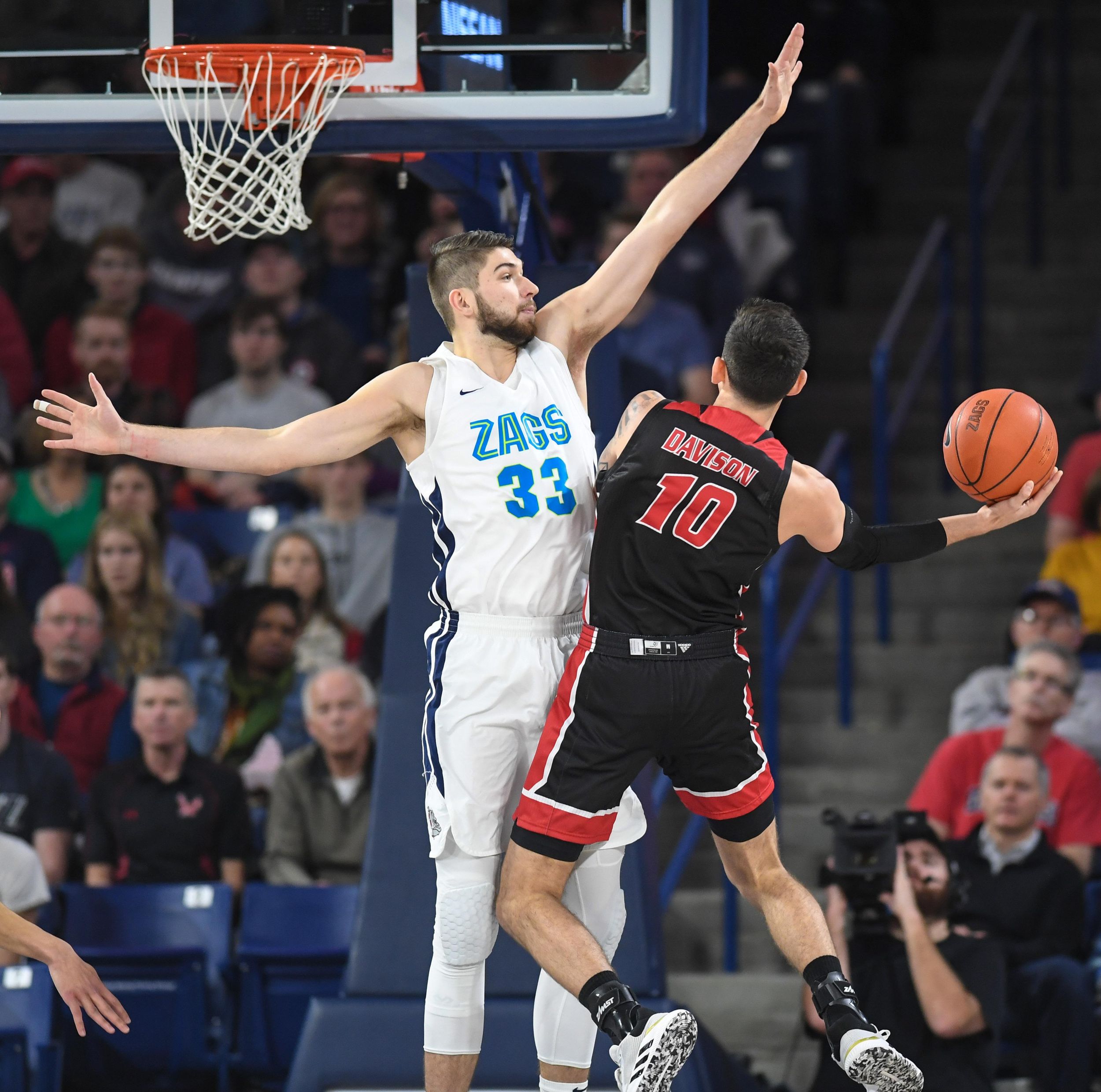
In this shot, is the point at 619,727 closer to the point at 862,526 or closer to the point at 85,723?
the point at 862,526

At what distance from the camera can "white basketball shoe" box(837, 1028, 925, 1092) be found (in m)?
4.98

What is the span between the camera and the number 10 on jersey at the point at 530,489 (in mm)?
5477

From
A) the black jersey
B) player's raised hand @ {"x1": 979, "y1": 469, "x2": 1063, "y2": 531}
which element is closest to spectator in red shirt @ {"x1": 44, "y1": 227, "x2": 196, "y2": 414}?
the black jersey

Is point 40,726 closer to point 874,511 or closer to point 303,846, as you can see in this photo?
point 303,846

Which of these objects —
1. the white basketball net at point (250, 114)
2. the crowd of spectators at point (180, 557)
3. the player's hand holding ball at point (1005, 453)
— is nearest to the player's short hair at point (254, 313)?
the crowd of spectators at point (180, 557)

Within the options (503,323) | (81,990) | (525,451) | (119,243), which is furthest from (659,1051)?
(119,243)

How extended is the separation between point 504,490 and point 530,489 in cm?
7

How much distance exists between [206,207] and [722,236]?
6.11 meters

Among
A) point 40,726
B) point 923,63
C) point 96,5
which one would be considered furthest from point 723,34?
point 96,5

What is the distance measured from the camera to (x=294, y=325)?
36.3 feet

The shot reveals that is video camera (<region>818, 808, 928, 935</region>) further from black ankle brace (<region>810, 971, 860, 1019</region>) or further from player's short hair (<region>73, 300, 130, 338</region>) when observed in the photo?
player's short hair (<region>73, 300, 130, 338</region>)

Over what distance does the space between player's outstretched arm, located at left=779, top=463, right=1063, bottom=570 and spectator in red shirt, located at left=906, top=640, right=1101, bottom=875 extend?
265 centimetres

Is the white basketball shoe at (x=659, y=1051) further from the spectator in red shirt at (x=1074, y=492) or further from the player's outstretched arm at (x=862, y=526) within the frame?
the spectator in red shirt at (x=1074, y=492)

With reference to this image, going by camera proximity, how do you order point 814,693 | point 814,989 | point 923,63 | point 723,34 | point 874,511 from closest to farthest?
1. point 814,989
2. point 814,693
3. point 874,511
4. point 723,34
5. point 923,63
